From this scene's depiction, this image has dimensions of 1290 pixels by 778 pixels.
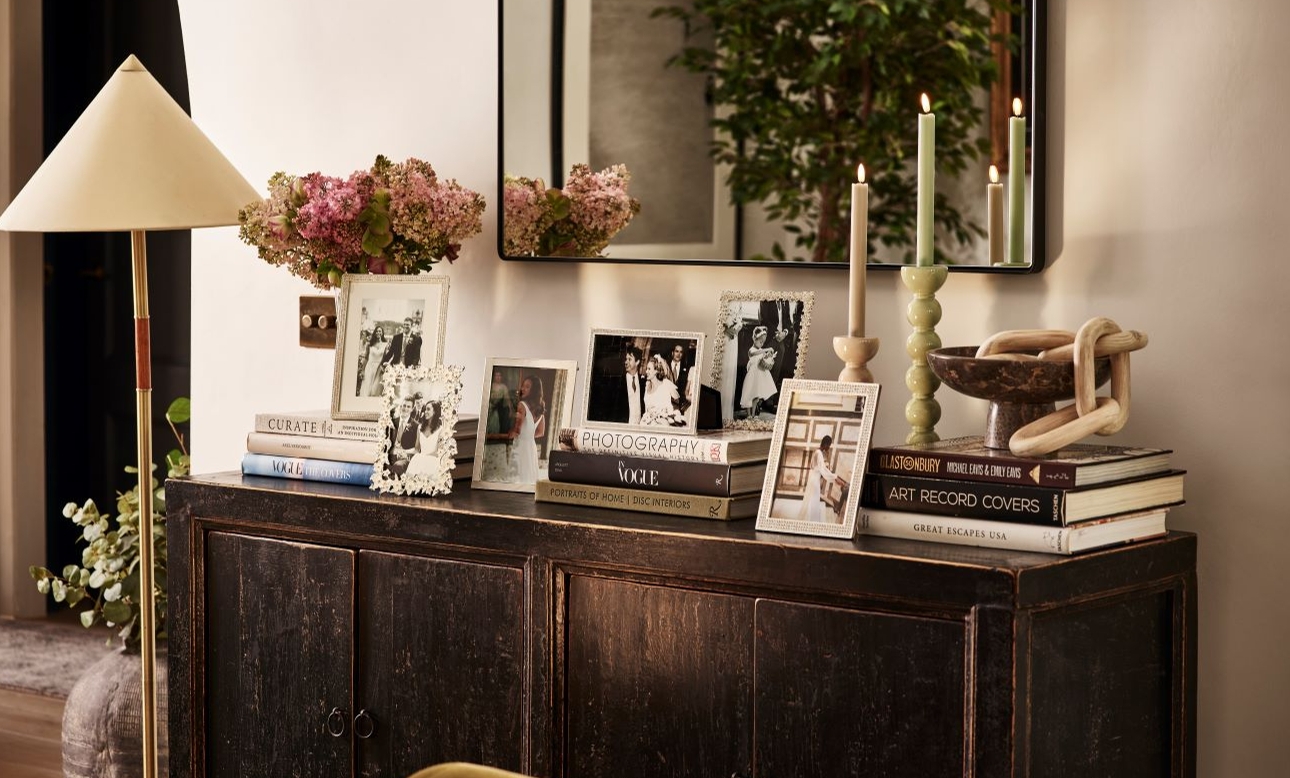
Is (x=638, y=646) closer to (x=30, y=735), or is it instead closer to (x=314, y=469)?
(x=314, y=469)

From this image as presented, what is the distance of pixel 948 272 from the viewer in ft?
6.74

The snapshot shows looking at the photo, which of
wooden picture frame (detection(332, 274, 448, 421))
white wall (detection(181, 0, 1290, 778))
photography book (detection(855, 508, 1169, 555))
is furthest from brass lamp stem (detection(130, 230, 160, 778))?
photography book (detection(855, 508, 1169, 555))

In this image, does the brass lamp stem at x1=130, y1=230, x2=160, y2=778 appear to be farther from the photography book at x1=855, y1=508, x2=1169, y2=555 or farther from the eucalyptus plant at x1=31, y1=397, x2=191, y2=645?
the photography book at x1=855, y1=508, x2=1169, y2=555

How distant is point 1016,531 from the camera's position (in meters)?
1.68

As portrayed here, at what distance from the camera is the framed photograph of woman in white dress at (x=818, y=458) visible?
1771 mm

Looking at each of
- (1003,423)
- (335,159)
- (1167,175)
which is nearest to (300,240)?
(335,159)

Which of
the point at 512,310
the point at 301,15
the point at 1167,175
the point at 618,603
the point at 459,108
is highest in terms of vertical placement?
the point at 301,15

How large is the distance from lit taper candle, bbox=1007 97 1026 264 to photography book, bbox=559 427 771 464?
0.42 metres

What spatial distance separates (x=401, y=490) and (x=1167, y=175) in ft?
3.76

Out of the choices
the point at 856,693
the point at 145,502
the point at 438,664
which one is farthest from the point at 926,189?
the point at 145,502

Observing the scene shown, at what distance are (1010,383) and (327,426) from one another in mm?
1061

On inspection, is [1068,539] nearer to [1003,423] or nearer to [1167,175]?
[1003,423]

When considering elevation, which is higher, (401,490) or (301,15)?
(301,15)

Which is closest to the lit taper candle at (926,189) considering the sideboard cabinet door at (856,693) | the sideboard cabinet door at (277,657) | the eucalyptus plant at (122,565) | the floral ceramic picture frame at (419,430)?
the sideboard cabinet door at (856,693)
